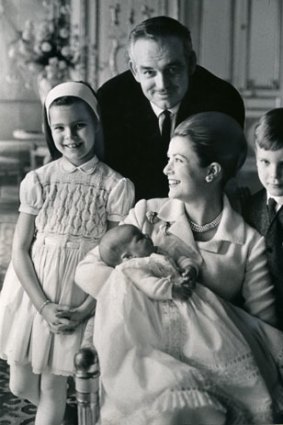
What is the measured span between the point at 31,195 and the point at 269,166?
74 centimetres

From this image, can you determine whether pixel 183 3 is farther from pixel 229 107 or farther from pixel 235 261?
pixel 235 261

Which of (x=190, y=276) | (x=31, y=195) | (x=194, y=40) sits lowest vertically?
(x=190, y=276)

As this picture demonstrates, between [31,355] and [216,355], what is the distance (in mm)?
558

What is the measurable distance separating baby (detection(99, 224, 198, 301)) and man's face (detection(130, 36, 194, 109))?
1.38 ft

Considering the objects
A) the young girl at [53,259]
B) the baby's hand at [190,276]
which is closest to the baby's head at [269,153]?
the baby's hand at [190,276]

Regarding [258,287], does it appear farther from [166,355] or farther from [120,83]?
[120,83]

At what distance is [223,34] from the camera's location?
1915 millimetres

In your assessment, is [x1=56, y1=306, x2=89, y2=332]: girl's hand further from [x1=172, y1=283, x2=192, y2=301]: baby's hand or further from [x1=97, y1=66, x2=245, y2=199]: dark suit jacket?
[x1=97, y1=66, x2=245, y2=199]: dark suit jacket

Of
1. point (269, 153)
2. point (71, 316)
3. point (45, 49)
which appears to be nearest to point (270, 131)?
point (269, 153)

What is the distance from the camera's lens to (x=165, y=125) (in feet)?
6.32

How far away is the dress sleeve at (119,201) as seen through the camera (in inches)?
74.2

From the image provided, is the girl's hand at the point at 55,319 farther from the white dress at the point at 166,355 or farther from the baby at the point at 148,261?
the baby at the point at 148,261

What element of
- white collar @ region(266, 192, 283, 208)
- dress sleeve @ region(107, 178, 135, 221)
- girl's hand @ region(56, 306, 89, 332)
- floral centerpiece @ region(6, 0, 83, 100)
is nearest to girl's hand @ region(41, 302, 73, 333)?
girl's hand @ region(56, 306, 89, 332)

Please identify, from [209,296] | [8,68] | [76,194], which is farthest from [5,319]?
[8,68]
